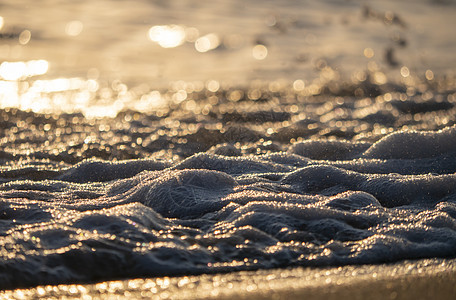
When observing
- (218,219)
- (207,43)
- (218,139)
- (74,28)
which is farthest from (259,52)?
(218,219)

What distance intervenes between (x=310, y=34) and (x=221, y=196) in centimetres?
916

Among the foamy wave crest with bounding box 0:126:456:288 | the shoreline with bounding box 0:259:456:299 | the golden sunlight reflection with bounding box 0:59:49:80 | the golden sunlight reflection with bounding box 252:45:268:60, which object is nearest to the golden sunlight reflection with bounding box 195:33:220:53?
the golden sunlight reflection with bounding box 252:45:268:60

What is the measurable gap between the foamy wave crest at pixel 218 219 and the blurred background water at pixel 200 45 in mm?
3562

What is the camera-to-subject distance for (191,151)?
14.6ft

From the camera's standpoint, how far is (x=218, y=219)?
2.48 meters

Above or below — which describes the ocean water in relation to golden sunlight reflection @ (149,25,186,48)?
below

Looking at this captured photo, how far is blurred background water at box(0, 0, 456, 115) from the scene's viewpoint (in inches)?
318

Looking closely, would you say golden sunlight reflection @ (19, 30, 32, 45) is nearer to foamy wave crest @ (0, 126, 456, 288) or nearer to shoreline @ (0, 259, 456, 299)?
foamy wave crest @ (0, 126, 456, 288)

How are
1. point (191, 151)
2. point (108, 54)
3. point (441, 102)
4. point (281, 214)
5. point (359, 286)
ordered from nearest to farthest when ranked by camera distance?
point (359, 286), point (281, 214), point (191, 151), point (441, 102), point (108, 54)

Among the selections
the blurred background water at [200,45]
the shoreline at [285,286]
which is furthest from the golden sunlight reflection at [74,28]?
the shoreline at [285,286]

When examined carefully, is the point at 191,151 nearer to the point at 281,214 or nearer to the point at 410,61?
the point at 281,214

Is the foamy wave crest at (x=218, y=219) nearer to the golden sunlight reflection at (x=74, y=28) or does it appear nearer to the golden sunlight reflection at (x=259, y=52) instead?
the golden sunlight reflection at (x=259, y=52)

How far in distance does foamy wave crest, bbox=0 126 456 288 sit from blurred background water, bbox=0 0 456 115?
11.7ft

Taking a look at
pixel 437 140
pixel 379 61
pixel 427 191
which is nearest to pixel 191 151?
pixel 437 140
